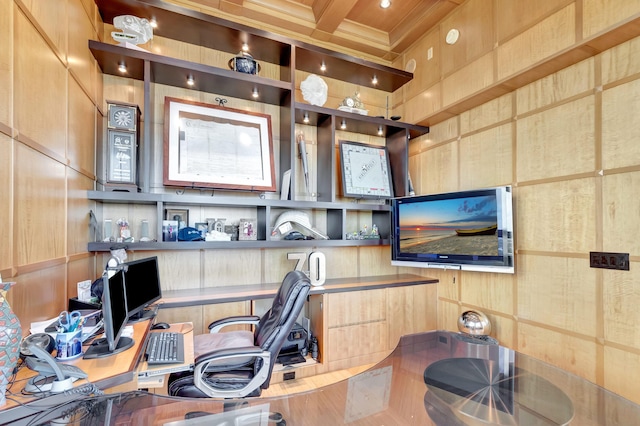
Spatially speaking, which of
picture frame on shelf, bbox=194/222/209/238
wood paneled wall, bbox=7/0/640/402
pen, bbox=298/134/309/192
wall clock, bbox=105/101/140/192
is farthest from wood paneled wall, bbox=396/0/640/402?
wall clock, bbox=105/101/140/192

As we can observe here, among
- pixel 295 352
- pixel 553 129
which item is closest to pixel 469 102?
pixel 553 129

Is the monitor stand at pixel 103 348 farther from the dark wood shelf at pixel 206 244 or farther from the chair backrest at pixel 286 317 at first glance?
the dark wood shelf at pixel 206 244

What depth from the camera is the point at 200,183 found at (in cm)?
263

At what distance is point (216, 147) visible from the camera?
8.99ft

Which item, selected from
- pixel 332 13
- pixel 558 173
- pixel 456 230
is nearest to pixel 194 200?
pixel 332 13

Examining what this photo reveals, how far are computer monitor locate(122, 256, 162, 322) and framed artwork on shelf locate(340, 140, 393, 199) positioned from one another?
1.98m

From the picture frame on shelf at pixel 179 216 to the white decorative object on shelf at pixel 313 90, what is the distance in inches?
67.2

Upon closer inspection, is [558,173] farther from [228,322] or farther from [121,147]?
[121,147]

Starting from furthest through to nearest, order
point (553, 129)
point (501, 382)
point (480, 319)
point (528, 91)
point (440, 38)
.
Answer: point (440, 38), point (480, 319), point (528, 91), point (553, 129), point (501, 382)

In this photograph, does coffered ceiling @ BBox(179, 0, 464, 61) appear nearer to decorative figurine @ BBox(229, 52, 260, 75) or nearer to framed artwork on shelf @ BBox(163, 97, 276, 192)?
decorative figurine @ BBox(229, 52, 260, 75)

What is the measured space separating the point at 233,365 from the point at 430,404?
3.59ft

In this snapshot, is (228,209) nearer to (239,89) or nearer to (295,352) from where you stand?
(239,89)

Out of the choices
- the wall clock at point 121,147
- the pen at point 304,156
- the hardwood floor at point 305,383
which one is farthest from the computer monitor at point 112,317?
the pen at point 304,156

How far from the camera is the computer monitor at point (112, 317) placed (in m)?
1.34
